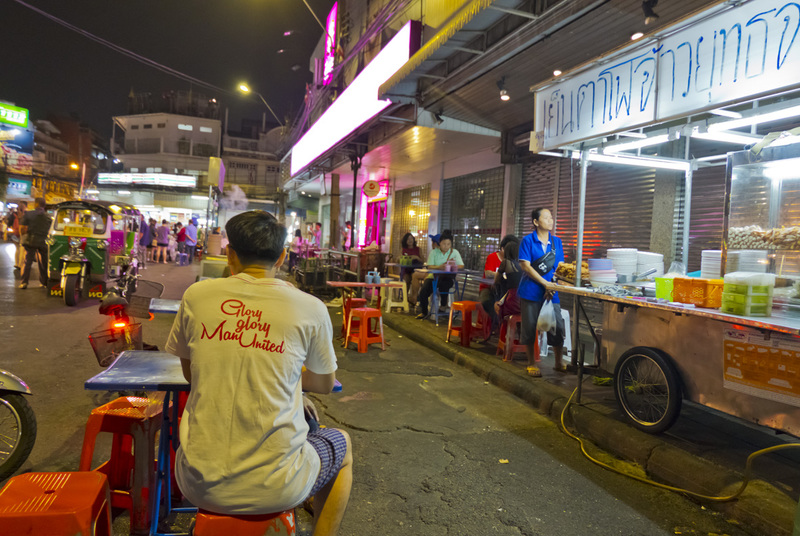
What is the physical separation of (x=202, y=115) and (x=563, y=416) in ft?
180

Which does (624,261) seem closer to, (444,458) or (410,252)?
(444,458)

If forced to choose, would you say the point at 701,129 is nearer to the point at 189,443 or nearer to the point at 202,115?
the point at 189,443

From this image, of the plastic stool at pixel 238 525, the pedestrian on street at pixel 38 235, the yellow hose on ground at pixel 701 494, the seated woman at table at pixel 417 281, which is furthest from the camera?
the pedestrian on street at pixel 38 235

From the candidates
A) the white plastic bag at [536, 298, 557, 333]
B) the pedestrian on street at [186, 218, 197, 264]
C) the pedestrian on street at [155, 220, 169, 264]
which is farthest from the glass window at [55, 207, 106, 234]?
the pedestrian on street at [186, 218, 197, 264]

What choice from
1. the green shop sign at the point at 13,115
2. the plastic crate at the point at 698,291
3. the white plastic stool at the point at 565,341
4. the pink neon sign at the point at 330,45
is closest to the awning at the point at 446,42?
the plastic crate at the point at 698,291

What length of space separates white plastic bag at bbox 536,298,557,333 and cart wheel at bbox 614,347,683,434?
1.45 m

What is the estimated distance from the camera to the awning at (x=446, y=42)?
21.5ft

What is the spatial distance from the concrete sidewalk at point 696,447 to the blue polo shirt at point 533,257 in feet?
3.43

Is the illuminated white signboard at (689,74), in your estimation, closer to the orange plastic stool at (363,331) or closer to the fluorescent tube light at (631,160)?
the fluorescent tube light at (631,160)

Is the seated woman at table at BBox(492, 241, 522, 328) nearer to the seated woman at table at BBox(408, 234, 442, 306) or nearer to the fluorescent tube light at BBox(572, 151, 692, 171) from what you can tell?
the fluorescent tube light at BBox(572, 151, 692, 171)

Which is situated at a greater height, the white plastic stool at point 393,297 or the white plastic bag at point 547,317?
the white plastic bag at point 547,317

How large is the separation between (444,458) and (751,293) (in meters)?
2.61

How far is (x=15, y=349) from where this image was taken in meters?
6.47

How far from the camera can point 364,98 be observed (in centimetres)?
1231
